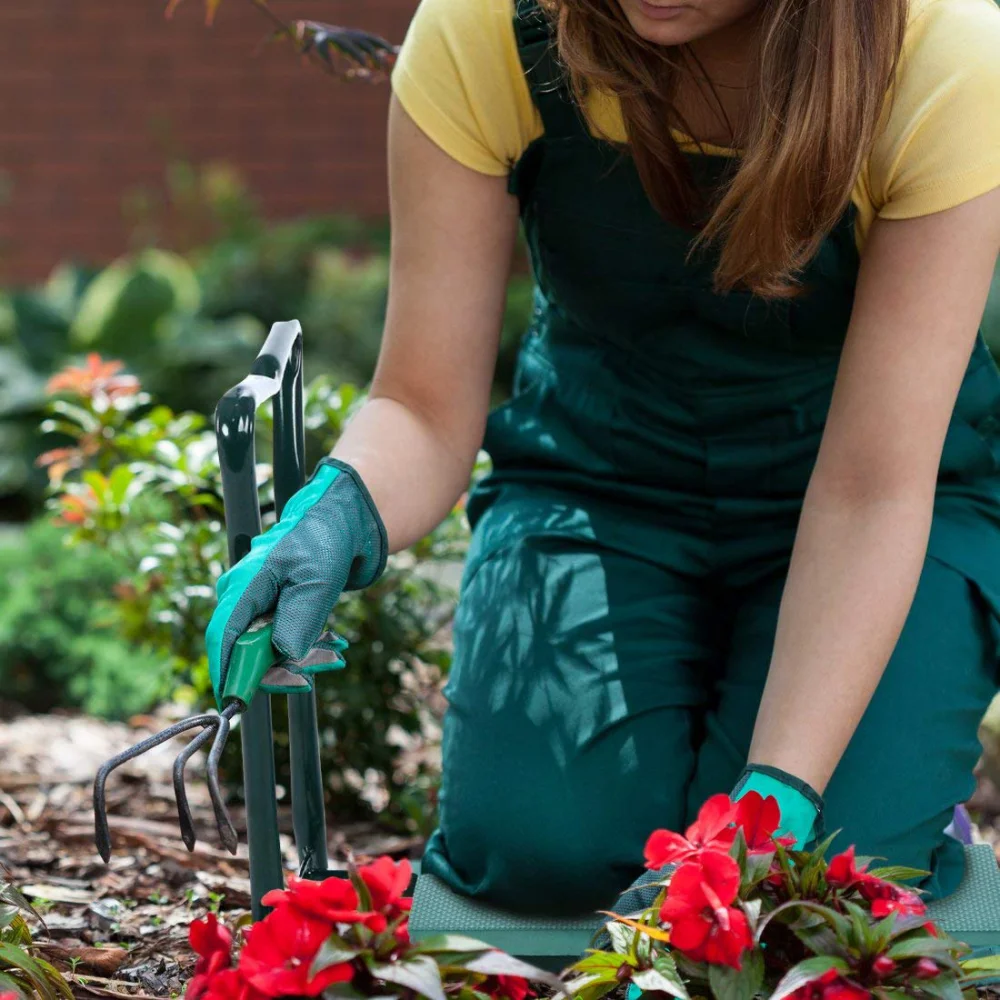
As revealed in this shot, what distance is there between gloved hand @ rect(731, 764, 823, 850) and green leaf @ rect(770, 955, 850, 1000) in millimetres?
410

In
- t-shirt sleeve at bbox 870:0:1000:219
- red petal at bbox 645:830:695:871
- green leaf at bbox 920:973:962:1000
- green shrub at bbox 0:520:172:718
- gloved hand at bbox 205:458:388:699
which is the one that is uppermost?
t-shirt sleeve at bbox 870:0:1000:219

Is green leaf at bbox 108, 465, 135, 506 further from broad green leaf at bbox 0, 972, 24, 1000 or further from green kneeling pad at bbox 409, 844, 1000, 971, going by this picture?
broad green leaf at bbox 0, 972, 24, 1000

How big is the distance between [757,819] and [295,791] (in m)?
0.62

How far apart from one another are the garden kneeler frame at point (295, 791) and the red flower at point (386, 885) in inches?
10.9

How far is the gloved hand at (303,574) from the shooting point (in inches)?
48.3

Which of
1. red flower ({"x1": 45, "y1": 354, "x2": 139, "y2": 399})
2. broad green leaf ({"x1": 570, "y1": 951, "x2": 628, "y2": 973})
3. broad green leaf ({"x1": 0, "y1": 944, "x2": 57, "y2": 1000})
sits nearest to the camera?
broad green leaf ({"x1": 570, "y1": 951, "x2": 628, "y2": 973})

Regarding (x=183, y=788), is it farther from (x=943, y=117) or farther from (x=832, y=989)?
(x=943, y=117)

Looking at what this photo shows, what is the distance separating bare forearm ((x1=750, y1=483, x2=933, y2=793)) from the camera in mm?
1440

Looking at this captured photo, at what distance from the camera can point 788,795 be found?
137 centimetres

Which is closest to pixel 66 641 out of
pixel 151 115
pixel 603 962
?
pixel 603 962

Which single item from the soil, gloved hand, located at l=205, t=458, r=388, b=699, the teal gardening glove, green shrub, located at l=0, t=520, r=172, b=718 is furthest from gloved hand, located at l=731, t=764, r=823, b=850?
green shrub, located at l=0, t=520, r=172, b=718

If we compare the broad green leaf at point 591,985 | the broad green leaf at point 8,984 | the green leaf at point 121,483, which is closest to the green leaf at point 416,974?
the broad green leaf at point 591,985

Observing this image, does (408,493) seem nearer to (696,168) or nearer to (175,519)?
(696,168)

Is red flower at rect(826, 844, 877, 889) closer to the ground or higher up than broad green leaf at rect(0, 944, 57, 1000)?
higher up
